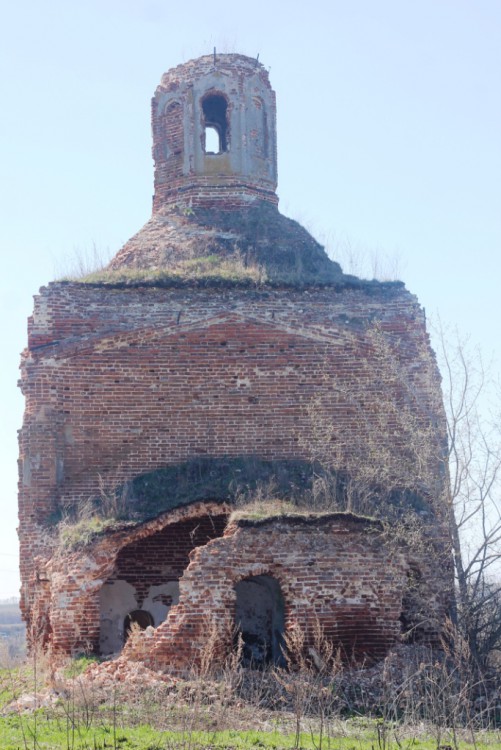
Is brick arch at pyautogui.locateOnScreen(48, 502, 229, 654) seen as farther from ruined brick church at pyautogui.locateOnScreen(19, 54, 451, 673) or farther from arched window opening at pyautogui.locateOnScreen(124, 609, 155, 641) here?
arched window opening at pyautogui.locateOnScreen(124, 609, 155, 641)

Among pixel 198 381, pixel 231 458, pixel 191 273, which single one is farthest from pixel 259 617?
pixel 191 273

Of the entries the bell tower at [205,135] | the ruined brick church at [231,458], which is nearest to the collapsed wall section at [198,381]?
the ruined brick church at [231,458]

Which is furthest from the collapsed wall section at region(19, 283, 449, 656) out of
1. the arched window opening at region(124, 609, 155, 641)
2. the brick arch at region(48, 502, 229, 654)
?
the arched window opening at region(124, 609, 155, 641)

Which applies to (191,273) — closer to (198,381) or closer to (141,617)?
(198,381)

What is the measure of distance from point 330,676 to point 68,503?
451cm

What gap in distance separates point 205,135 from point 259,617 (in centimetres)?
832

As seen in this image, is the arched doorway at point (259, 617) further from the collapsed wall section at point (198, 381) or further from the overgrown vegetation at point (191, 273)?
the overgrown vegetation at point (191, 273)

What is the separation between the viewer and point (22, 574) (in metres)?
14.3

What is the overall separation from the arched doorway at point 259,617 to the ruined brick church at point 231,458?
21 mm

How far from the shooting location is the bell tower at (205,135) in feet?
59.7

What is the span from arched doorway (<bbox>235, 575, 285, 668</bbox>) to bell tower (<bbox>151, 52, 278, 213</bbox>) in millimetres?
6853

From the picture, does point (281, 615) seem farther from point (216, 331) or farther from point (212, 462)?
point (216, 331)

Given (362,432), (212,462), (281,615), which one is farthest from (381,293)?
(281,615)

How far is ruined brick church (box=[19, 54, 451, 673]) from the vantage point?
1251 cm
